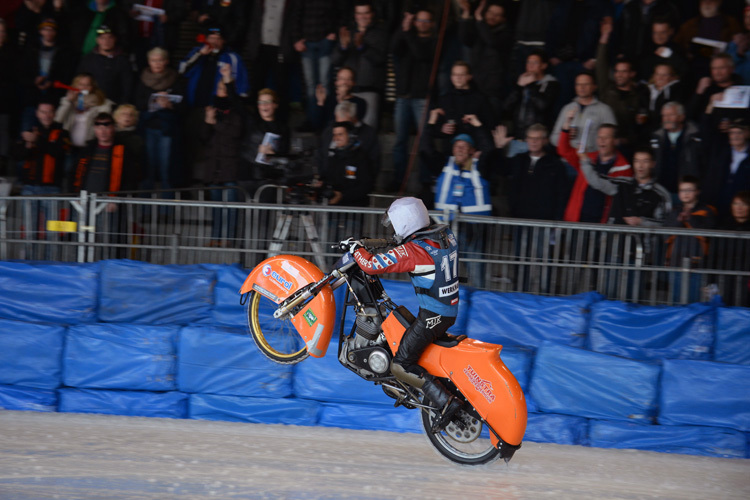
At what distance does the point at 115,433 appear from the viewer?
7.34 m

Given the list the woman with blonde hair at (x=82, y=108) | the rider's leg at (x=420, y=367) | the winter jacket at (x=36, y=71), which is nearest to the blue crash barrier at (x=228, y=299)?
the rider's leg at (x=420, y=367)

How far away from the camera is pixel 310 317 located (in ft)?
21.1

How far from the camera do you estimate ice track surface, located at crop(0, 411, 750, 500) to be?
5.79 m

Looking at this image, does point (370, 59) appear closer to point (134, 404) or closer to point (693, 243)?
point (693, 243)

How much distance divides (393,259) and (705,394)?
3.64 m

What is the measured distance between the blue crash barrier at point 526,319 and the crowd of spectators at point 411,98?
3.85ft

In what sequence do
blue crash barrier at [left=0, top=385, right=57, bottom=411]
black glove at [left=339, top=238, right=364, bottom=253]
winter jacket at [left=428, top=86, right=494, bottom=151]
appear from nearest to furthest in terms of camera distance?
black glove at [left=339, top=238, right=364, bottom=253] < blue crash barrier at [left=0, top=385, right=57, bottom=411] < winter jacket at [left=428, top=86, right=494, bottom=151]

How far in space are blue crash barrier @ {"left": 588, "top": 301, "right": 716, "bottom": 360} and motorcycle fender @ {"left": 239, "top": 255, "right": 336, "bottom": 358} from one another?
300 centimetres

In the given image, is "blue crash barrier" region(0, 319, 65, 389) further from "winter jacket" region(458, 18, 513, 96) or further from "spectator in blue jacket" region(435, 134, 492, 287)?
"winter jacket" region(458, 18, 513, 96)

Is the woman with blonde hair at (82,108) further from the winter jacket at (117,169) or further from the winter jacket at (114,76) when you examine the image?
the winter jacket at (117,169)

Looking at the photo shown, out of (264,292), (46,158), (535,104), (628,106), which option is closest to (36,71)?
(46,158)

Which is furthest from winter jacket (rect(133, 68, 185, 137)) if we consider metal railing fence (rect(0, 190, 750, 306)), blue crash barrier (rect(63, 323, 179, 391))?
blue crash barrier (rect(63, 323, 179, 391))

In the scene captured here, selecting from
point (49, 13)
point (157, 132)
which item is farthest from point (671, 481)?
point (49, 13)

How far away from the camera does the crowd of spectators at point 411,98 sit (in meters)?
9.02
